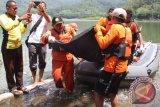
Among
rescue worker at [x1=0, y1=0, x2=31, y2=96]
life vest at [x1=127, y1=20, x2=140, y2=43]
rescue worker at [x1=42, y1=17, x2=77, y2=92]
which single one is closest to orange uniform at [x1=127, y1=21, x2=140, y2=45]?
→ life vest at [x1=127, y1=20, x2=140, y2=43]

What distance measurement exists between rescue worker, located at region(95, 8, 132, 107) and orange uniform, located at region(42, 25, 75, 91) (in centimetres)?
193

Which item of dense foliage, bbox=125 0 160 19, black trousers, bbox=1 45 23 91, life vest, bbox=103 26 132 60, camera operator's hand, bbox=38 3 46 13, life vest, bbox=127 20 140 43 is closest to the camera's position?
life vest, bbox=103 26 132 60

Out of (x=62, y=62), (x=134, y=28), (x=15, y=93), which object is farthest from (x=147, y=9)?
(x=15, y=93)

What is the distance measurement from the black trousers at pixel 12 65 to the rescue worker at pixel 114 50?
2.68 metres

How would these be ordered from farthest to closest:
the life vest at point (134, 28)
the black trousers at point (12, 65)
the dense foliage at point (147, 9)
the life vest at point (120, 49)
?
the dense foliage at point (147, 9) < the life vest at point (134, 28) < the black trousers at point (12, 65) < the life vest at point (120, 49)

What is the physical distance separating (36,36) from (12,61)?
108cm

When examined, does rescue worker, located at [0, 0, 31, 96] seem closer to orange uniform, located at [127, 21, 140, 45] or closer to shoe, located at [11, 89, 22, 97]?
shoe, located at [11, 89, 22, 97]

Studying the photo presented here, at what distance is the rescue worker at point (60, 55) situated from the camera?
8.02 meters

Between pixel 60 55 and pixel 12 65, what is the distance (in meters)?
1.17

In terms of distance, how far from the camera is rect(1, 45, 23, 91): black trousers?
8.15 meters

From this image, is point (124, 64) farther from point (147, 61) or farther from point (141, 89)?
point (147, 61)

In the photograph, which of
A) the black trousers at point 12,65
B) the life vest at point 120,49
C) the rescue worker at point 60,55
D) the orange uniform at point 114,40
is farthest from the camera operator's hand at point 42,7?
→ the life vest at point 120,49

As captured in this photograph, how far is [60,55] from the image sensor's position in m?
8.09

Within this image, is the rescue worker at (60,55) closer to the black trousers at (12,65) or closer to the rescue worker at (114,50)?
the black trousers at (12,65)
